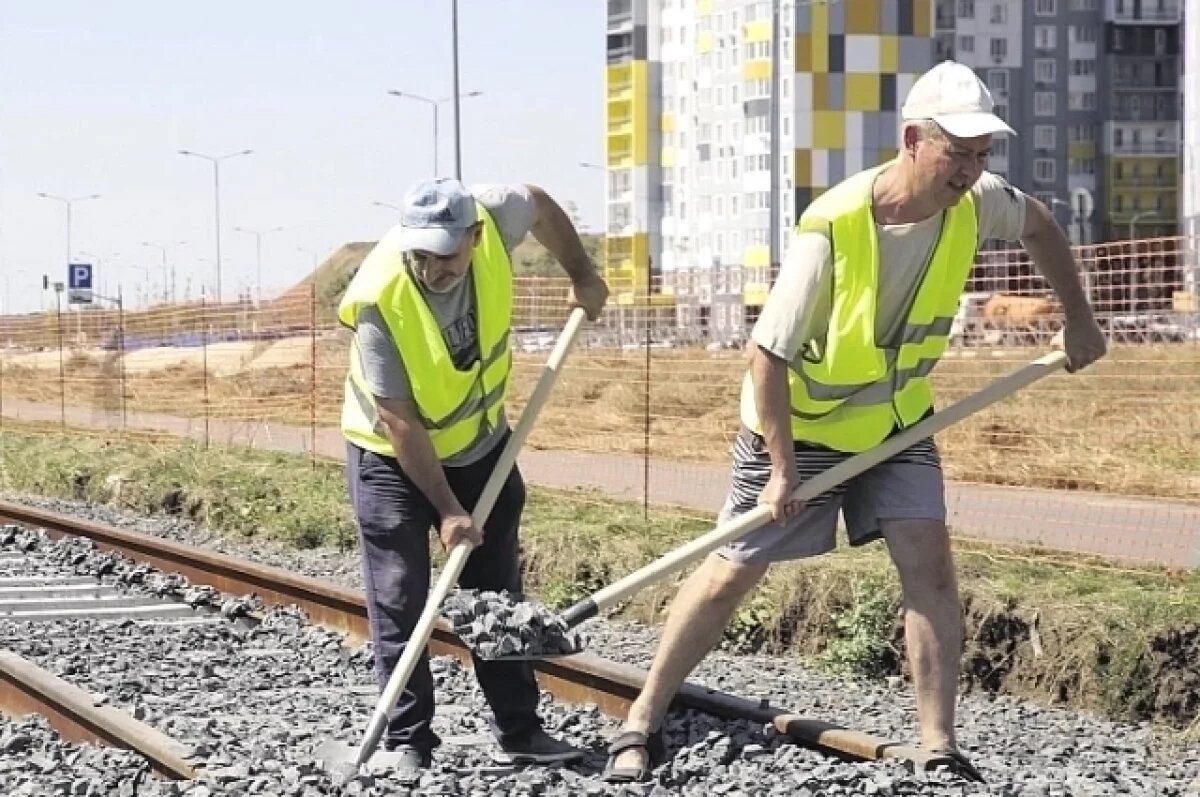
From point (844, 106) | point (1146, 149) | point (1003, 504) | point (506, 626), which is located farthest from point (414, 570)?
point (1146, 149)

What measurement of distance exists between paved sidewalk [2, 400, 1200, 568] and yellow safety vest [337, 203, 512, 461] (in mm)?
5022

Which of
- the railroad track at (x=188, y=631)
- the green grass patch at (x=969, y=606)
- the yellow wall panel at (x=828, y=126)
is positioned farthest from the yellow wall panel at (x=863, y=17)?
the railroad track at (x=188, y=631)

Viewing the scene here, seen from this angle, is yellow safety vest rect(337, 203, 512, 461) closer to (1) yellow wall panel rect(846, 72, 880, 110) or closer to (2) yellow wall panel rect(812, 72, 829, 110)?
(1) yellow wall panel rect(846, 72, 880, 110)

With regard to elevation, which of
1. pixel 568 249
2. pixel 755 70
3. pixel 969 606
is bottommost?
pixel 969 606

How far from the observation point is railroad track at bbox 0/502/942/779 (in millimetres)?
6434

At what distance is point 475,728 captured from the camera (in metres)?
7.33

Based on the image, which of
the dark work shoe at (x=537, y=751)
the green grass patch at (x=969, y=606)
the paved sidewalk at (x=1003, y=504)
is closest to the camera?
the dark work shoe at (x=537, y=751)

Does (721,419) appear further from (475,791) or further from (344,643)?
(475,791)

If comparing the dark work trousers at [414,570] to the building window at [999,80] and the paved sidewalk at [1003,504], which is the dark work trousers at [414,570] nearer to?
the paved sidewalk at [1003,504]

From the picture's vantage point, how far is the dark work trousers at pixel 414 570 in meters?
6.51

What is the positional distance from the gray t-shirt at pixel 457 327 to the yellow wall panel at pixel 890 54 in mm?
87311

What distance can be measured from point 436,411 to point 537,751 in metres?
1.16

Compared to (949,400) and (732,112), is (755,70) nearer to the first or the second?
(732,112)

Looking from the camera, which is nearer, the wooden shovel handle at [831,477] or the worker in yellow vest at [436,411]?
the wooden shovel handle at [831,477]
